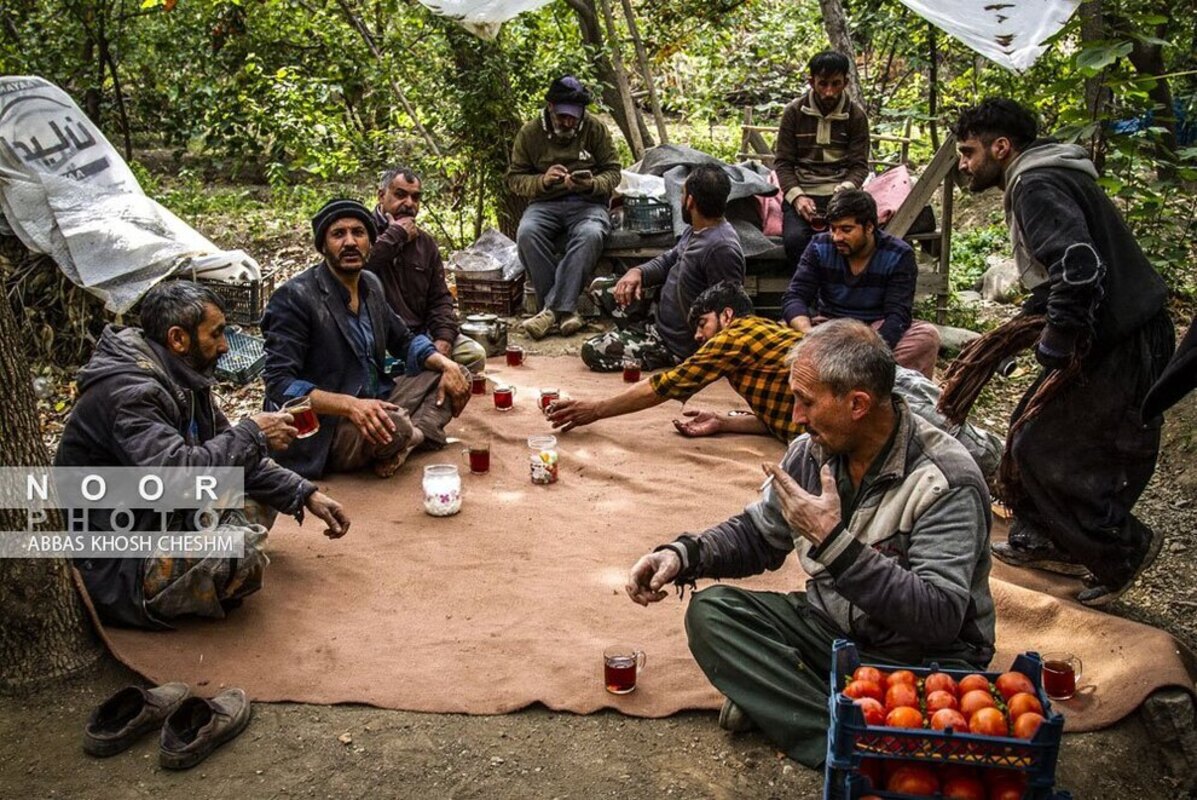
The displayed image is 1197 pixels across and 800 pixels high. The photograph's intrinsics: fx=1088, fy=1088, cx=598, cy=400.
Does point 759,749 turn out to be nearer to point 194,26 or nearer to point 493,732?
point 493,732

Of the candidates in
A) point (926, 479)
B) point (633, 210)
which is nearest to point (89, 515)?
point (926, 479)

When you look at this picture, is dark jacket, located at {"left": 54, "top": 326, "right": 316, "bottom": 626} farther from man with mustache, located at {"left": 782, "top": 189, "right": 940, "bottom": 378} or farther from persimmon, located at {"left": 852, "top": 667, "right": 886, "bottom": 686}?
man with mustache, located at {"left": 782, "top": 189, "right": 940, "bottom": 378}

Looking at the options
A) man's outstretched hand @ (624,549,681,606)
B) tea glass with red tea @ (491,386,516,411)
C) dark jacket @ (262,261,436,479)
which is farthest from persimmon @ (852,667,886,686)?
tea glass with red tea @ (491,386,516,411)

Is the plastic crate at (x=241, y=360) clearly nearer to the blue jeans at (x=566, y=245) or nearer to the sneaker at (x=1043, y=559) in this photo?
the blue jeans at (x=566, y=245)

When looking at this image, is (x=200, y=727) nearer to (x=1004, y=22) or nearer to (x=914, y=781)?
Answer: (x=914, y=781)

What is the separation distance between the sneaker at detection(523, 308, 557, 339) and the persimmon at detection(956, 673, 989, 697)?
5619 mm

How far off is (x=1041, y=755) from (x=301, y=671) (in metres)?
2.36

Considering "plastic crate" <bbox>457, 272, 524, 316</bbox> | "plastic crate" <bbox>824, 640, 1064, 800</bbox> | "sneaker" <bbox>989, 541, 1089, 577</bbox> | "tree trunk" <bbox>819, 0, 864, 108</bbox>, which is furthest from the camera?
"tree trunk" <bbox>819, 0, 864, 108</bbox>

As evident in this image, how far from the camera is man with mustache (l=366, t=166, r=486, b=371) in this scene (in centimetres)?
646

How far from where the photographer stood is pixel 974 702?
264cm

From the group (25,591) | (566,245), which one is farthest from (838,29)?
(25,591)

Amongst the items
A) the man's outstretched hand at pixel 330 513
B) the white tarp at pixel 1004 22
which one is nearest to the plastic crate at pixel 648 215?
the white tarp at pixel 1004 22

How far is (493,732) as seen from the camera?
340 centimetres

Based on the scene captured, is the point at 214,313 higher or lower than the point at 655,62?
lower
